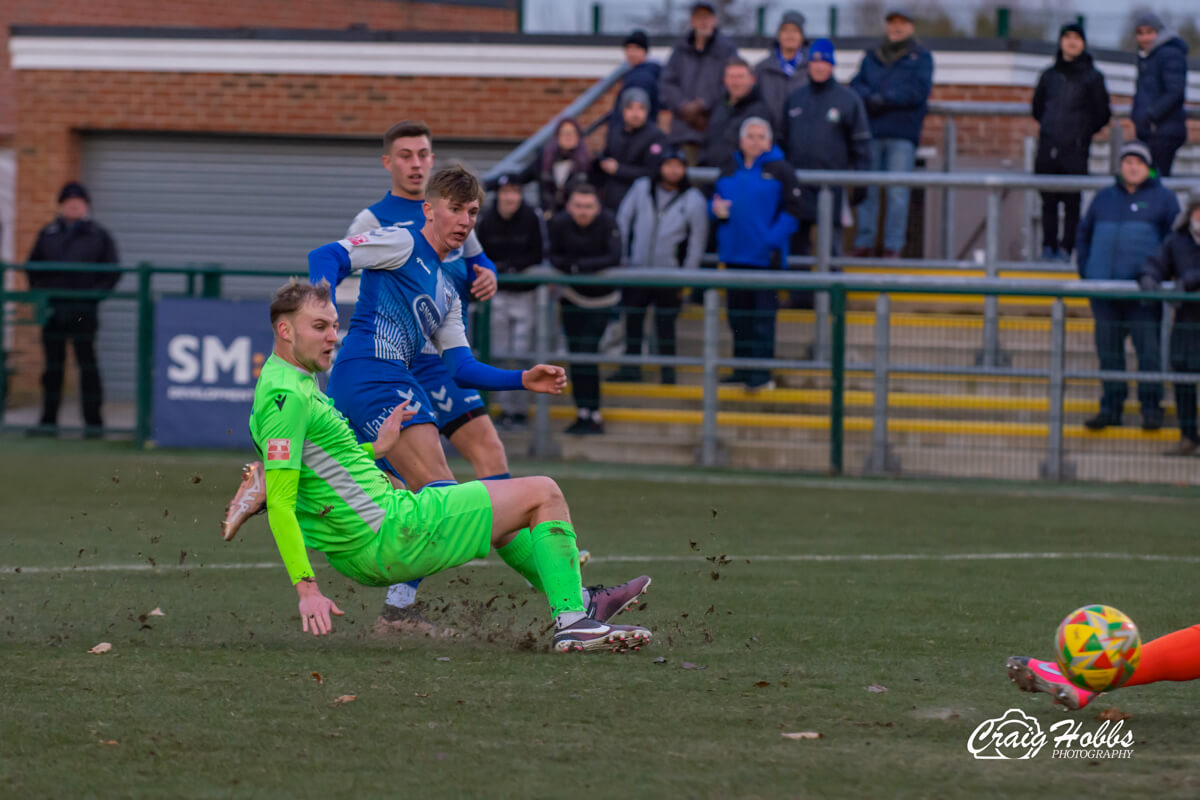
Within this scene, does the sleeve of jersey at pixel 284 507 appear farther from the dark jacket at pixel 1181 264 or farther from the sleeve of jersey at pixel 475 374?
the dark jacket at pixel 1181 264

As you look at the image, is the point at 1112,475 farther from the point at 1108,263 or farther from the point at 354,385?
the point at 354,385

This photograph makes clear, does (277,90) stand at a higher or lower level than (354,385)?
higher

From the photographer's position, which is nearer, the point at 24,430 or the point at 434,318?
the point at 434,318

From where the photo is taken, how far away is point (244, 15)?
27609 millimetres

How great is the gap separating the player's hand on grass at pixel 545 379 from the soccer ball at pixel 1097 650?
81.3 inches

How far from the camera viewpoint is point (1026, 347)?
13211 mm

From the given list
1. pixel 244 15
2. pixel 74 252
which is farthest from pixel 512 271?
pixel 244 15

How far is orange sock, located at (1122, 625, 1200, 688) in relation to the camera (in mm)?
4832

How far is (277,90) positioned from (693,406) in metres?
9.45

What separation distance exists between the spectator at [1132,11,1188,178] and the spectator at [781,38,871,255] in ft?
8.08

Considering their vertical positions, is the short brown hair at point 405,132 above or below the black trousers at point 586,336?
above

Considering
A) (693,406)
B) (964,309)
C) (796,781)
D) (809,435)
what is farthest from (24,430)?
(796,781)

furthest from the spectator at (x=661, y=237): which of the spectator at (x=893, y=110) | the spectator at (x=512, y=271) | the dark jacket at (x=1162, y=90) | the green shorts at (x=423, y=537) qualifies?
the green shorts at (x=423, y=537)

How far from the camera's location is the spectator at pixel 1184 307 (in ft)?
41.3
